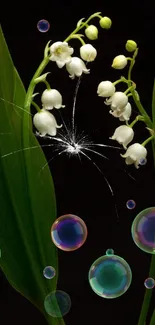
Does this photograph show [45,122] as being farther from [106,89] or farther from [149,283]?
[149,283]

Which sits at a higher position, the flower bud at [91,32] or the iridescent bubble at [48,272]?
the flower bud at [91,32]

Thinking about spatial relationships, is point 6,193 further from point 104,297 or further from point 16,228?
point 104,297

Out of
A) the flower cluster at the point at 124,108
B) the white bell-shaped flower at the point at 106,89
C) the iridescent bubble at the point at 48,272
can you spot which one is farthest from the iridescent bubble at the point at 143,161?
the iridescent bubble at the point at 48,272

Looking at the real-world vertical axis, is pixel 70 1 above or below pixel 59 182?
above

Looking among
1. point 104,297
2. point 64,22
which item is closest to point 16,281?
point 104,297

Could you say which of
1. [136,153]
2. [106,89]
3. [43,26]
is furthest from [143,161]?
[43,26]

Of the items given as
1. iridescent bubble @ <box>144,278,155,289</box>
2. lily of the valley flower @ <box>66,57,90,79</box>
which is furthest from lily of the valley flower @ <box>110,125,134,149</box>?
iridescent bubble @ <box>144,278,155,289</box>

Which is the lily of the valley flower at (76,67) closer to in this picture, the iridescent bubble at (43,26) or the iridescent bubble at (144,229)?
the iridescent bubble at (43,26)
